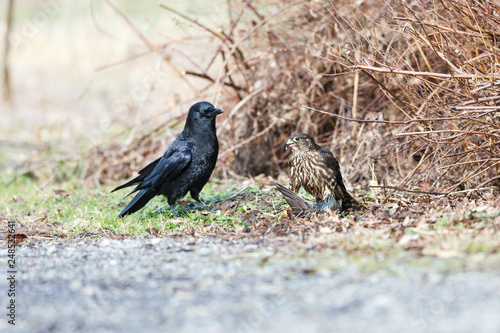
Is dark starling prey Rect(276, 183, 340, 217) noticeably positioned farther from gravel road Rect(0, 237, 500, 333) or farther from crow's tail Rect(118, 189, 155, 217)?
crow's tail Rect(118, 189, 155, 217)

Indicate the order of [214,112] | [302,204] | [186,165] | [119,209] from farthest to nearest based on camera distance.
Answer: [119,209], [214,112], [186,165], [302,204]

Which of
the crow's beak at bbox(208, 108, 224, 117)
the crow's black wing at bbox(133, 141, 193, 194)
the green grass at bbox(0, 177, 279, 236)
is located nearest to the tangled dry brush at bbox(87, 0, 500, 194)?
the green grass at bbox(0, 177, 279, 236)

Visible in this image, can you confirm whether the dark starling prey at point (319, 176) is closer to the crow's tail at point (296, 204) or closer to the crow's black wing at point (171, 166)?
the crow's tail at point (296, 204)

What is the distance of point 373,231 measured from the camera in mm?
3975

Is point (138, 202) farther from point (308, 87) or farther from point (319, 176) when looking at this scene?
point (308, 87)

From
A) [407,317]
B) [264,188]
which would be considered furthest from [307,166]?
[407,317]

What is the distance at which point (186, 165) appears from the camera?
5613 mm

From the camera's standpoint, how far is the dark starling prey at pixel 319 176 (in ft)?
16.6

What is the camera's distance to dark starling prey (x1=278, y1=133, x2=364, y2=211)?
5.05m

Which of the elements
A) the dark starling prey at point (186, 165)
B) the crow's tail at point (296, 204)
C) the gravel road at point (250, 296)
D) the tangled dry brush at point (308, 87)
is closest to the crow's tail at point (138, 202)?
the dark starling prey at point (186, 165)

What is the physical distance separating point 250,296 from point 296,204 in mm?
2195

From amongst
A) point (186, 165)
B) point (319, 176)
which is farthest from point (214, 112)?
point (319, 176)

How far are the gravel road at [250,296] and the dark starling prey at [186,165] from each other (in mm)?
1986

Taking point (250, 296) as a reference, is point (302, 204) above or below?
below
